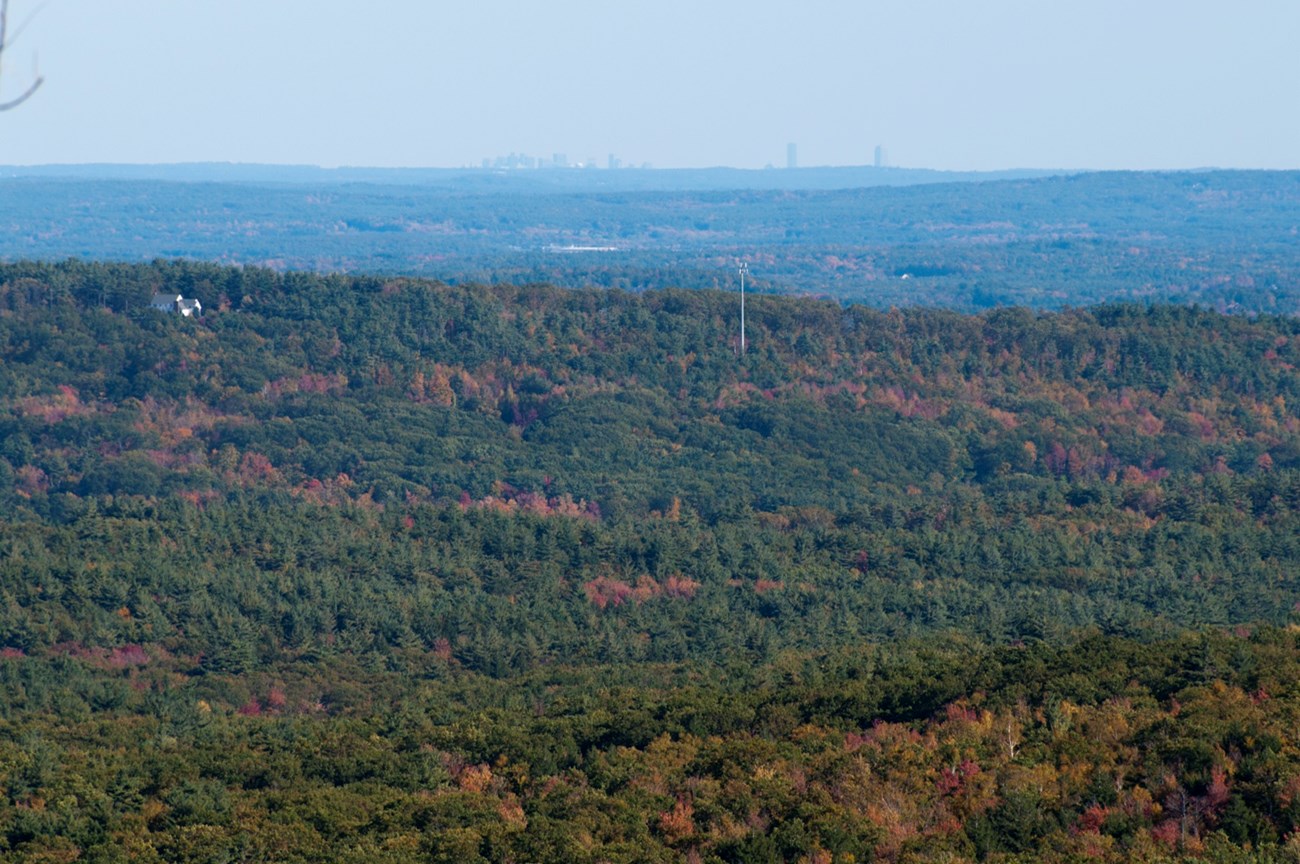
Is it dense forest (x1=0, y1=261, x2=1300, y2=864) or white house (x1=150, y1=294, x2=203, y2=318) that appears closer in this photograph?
dense forest (x1=0, y1=261, x2=1300, y2=864)

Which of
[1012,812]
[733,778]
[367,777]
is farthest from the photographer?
[367,777]

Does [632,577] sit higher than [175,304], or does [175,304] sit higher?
[175,304]

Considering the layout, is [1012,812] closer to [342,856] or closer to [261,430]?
[342,856]

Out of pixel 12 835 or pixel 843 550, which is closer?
pixel 12 835

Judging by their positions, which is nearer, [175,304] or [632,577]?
[632,577]

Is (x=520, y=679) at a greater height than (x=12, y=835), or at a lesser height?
lesser

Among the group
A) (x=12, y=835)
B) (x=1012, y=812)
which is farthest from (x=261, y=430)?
(x=1012, y=812)

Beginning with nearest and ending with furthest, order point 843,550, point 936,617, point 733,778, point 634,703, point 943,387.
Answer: point 733,778
point 634,703
point 936,617
point 843,550
point 943,387

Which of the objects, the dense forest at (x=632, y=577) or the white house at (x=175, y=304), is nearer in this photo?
the dense forest at (x=632, y=577)
